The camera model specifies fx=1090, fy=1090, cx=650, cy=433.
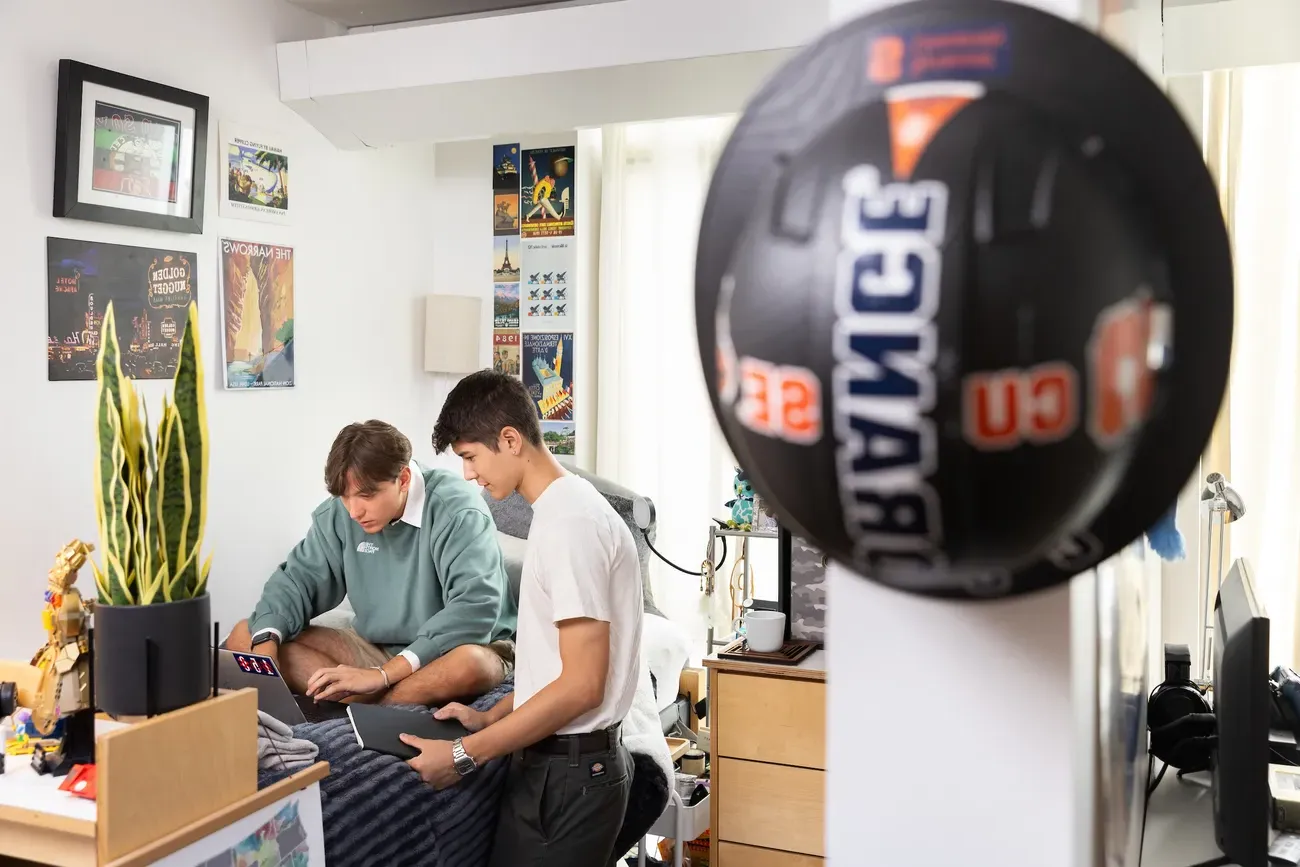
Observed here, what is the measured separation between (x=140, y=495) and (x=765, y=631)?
1.53 meters

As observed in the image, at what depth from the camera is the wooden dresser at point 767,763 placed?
2.59m

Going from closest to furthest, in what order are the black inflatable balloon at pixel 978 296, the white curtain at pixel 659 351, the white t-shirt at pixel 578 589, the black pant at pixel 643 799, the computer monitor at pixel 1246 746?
the black inflatable balloon at pixel 978 296
the computer monitor at pixel 1246 746
the white t-shirt at pixel 578 589
the black pant at pixel 643 799
the white curtain at pixel 659 351

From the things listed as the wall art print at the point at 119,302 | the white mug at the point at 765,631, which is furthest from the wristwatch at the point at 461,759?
the wall art print at the point at 119,302

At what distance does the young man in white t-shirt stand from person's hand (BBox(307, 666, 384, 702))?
0.45 m

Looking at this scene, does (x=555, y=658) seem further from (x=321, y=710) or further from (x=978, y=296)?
(x=978, y=296)

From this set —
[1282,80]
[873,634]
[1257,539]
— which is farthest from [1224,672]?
[1282,80]

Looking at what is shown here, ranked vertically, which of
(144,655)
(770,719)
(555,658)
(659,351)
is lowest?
(770,719)

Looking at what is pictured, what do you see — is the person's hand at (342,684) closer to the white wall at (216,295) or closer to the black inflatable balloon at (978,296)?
the white wall at (216,295)

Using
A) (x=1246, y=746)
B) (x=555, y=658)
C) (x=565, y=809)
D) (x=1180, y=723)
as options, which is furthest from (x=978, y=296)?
(x=1180, y=723)

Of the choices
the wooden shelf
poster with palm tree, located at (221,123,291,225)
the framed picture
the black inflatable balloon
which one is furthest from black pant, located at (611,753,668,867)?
poster with palm tree, located at (221,123,291,225)

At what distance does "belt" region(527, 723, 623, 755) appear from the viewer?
2.13 meters

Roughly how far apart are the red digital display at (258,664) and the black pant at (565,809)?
0.53m

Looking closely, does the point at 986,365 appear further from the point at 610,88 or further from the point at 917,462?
the point at 610,88

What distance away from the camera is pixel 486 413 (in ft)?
7.28
